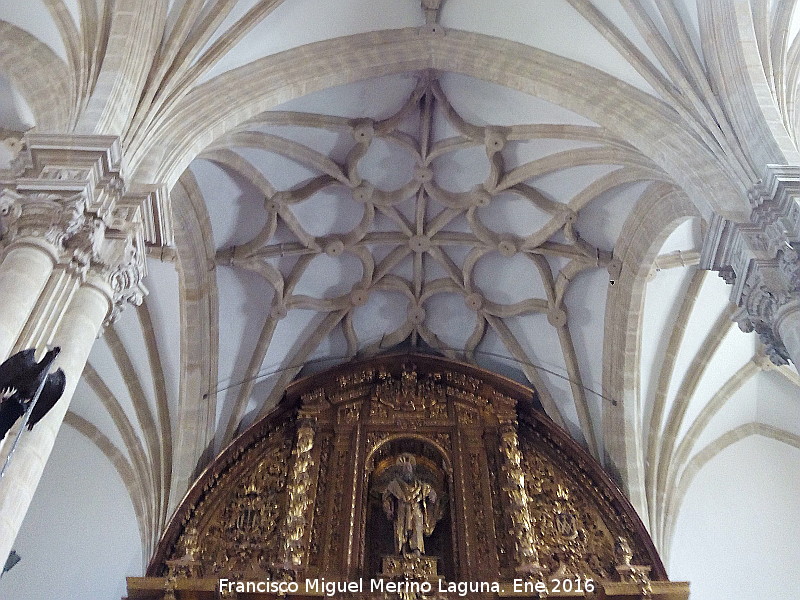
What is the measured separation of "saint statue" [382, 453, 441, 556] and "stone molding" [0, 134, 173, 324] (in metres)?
4.77

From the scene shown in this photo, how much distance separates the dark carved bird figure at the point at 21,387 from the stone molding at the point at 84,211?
0.98 m

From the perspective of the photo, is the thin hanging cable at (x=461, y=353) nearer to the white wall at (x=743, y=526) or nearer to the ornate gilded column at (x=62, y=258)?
the white wall at (x=743, y=526)

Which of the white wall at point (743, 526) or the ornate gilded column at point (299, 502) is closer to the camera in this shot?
the ornate gilded column at point (299, 502)

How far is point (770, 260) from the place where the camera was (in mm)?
5383

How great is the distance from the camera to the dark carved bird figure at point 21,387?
12.7 ft

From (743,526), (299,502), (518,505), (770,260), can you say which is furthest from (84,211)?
(743,526)

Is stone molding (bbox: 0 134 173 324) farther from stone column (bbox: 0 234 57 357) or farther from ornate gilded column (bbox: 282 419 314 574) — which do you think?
ornate gilded column (bbox: 282 419 314 574)

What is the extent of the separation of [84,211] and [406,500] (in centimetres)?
561

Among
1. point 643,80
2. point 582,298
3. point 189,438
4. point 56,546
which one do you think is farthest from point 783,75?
point 56,546

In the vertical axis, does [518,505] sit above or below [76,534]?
above

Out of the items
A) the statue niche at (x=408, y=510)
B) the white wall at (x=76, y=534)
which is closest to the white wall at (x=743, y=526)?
the statue niche at (x=408, y=510)

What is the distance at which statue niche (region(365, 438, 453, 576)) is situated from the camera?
8.73 m

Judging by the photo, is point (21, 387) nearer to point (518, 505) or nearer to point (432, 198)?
point (518, 505)

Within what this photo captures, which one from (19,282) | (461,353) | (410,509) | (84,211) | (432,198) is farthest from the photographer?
(461,353)
